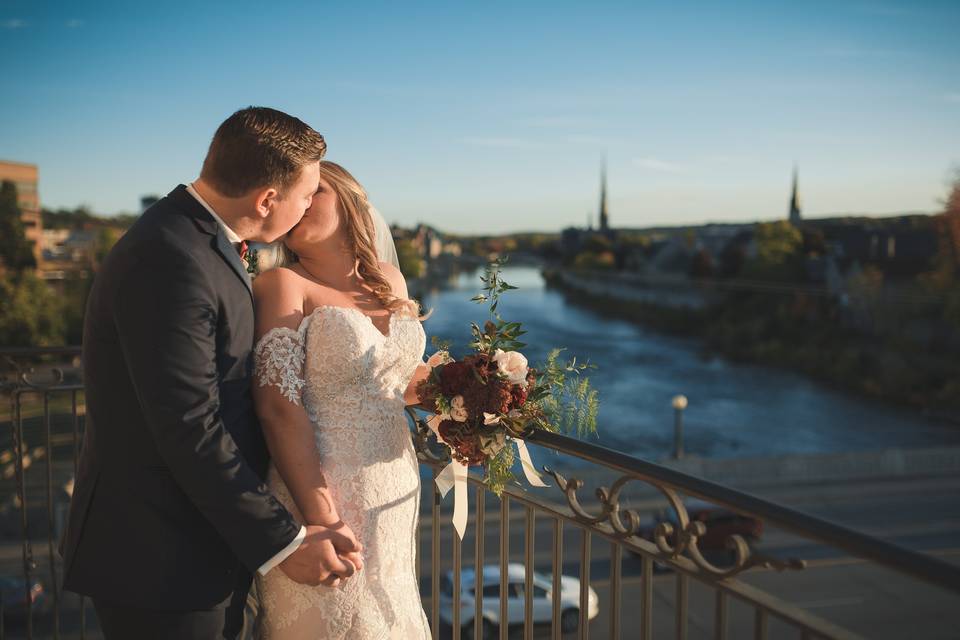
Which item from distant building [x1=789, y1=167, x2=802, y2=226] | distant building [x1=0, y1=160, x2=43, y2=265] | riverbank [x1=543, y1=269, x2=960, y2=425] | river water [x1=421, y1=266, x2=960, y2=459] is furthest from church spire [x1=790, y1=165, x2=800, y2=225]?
distant building [x1=0, y1=160, x2=43, y2=265]

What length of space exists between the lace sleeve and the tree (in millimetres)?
64682

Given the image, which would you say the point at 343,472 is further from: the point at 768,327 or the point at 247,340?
the point at 768,327

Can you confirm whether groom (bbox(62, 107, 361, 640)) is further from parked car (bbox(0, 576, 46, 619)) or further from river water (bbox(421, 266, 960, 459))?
river water (bbox(421, 266, 960, 459))

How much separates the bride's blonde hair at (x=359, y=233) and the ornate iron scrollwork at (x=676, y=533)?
0.70m

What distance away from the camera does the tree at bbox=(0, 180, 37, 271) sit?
57844 millimetres

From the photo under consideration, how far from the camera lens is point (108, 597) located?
1781 millimetres

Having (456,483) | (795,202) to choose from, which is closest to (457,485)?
(456,483)

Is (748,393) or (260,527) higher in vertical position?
(260,527)

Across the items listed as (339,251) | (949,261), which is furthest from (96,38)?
(339,251)

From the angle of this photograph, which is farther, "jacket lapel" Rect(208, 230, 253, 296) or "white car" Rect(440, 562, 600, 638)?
"white car" Rect(440, 562, 600, 638)

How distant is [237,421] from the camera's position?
1879mm

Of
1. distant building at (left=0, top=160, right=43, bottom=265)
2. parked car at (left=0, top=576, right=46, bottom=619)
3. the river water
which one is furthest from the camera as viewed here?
distant building at (left=0, top=160, right=43, bottom=265)

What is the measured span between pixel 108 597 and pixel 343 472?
2.04 feet

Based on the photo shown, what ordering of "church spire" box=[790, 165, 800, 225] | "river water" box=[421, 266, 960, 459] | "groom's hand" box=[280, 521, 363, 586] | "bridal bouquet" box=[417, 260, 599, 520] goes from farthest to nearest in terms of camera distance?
1. "church spire" box=[790, 165, 800, 225]
2. "river water" box=[421, 266, 960, 459]
3. "bridal bouquet" box=[417, 260, 599, 520]
4. "groom's hand" box=[280, 521, 363, 586]
